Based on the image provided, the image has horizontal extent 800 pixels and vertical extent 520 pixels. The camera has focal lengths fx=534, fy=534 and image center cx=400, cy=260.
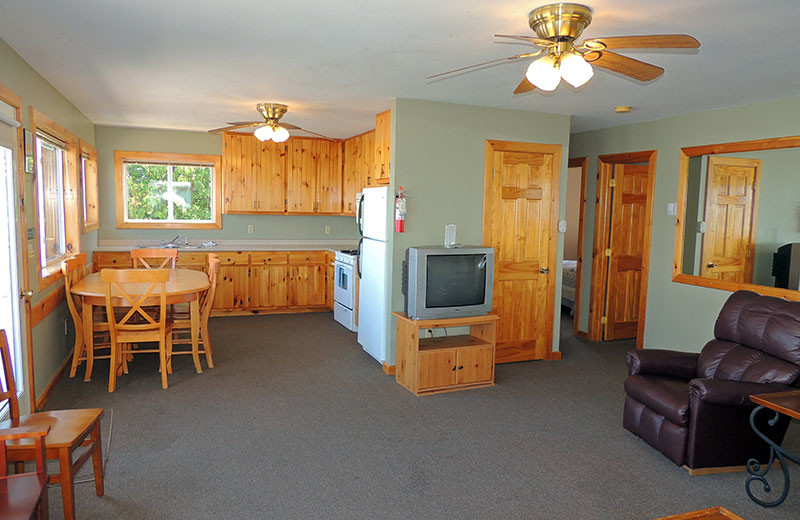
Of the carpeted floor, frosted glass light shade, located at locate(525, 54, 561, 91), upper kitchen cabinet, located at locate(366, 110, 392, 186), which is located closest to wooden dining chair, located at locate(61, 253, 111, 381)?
the carpeted floor

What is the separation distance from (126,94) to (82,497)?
11.2 ft

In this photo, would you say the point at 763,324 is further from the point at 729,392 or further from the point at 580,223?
the point at 580,223

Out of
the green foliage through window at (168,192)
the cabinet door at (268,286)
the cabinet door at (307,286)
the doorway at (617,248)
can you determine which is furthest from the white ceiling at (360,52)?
the cabinet door at (307,286)

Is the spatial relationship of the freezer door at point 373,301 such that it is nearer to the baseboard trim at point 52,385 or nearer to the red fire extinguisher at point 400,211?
the red fire extinguisher at point 400,211

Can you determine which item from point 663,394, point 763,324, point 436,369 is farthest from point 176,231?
point 763,324

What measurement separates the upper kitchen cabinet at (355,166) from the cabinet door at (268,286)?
4.20 ft

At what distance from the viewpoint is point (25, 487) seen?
2.01 m

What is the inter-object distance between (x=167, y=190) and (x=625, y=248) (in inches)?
232

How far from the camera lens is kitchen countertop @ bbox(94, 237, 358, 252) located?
6.90 metres

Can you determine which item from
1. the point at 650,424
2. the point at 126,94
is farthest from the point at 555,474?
the point at 126,94

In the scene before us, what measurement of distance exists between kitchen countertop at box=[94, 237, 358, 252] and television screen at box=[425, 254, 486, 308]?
331cm

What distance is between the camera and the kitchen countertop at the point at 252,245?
6.90m

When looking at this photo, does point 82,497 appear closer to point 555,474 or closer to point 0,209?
point 0,209

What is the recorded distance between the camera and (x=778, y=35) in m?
2.79
